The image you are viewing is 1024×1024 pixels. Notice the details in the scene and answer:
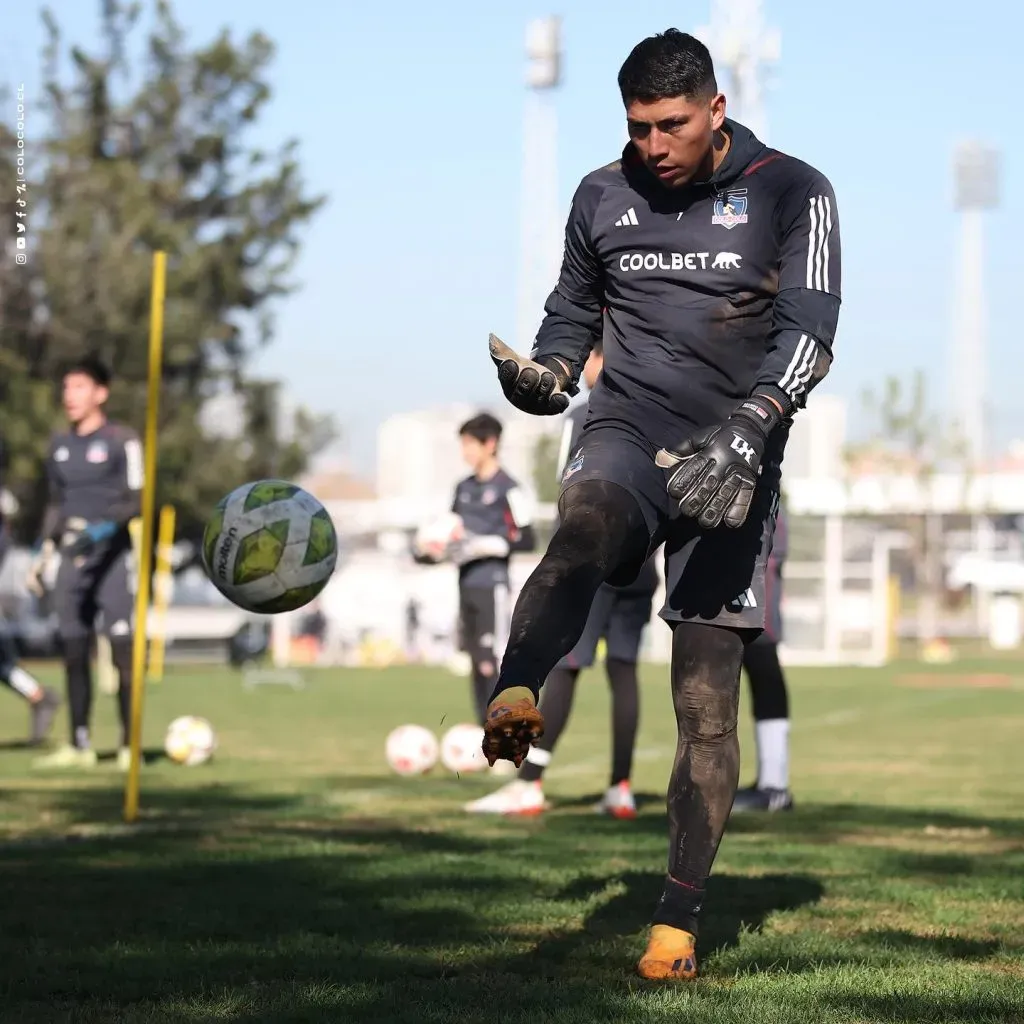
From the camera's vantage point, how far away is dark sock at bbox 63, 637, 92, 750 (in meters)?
11.4

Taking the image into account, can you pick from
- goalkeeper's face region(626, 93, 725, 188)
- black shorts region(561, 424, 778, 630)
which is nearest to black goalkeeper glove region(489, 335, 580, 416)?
black shorts region(561, 424, 778, 630)

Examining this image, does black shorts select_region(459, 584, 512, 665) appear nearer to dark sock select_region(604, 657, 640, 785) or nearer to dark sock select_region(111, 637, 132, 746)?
dark sock select_region(111, 637, 132, 746)

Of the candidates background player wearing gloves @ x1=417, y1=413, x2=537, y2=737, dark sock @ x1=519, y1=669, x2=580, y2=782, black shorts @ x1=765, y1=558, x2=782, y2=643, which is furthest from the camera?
background player wearing gloves @ x1=417, y1=413, x2=537, y2=737

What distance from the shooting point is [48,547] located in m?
11.4

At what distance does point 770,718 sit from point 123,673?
4.15 m

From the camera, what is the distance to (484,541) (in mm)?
11328

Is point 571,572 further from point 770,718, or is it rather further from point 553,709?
point 770,718

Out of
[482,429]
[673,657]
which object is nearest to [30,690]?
[482,429]

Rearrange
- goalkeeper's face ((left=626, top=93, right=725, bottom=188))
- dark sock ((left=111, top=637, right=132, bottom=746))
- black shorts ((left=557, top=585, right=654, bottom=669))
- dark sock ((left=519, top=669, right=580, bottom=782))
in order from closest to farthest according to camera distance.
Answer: goalkeeper's face ((left=626, top=93, right=725, bottom=188)), dark sock ((left=519, top=669, right=580, bottom=782)), black shorts ((left=557, top=585, right=654, bottom=669)), dark sock ((left=111, top=637, right=132, bottom=746))

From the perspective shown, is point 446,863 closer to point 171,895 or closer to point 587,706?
point 171,895

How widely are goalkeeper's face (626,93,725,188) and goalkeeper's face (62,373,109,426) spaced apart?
22.9 ft

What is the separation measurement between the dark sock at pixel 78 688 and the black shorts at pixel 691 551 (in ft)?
24.0

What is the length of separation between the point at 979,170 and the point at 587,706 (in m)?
58.1

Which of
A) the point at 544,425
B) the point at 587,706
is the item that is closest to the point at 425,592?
the point at 587,706
